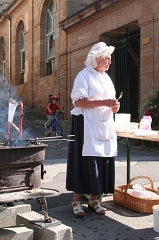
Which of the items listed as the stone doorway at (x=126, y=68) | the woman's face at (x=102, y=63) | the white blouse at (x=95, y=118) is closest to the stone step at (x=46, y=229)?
the white blouse at (x=95, y=118)

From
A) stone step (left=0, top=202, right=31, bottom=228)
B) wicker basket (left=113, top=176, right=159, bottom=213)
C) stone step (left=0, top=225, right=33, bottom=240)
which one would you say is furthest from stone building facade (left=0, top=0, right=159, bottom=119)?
stone step (left=0, top=225, right=33, bottom=240)

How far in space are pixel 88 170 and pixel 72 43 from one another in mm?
14894

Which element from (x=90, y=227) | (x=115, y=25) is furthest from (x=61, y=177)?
(x=115, y=25)

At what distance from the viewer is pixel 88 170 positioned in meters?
4.29

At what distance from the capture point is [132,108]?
17828mm

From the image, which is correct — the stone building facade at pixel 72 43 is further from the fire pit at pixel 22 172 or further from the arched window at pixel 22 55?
the fire pit at pixel 22 172

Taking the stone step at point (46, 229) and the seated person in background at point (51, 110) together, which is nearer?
the stone step at point (46, 229)

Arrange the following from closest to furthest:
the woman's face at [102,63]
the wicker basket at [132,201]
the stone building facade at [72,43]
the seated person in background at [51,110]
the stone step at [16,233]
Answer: the stone step at [16,233], the woman's face at [102,63], the wicker basket at [132,201], the stone building facade at [72,43], the seated person in background at [51,110]

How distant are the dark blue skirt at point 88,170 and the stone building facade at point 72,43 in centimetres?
566

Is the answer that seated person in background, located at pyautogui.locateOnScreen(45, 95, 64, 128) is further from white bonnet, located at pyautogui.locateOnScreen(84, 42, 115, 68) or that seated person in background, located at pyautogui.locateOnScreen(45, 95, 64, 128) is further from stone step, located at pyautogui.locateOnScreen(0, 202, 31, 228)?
stone step, located at pyautogui.locateOnScreen(0, 202, 31, 228)

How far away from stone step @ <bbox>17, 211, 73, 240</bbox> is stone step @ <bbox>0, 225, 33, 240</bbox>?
0.10 m

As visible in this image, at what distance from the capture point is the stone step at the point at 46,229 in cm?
329

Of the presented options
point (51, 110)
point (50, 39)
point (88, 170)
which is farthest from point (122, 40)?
point (88, 170)

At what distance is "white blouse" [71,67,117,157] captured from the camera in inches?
163
